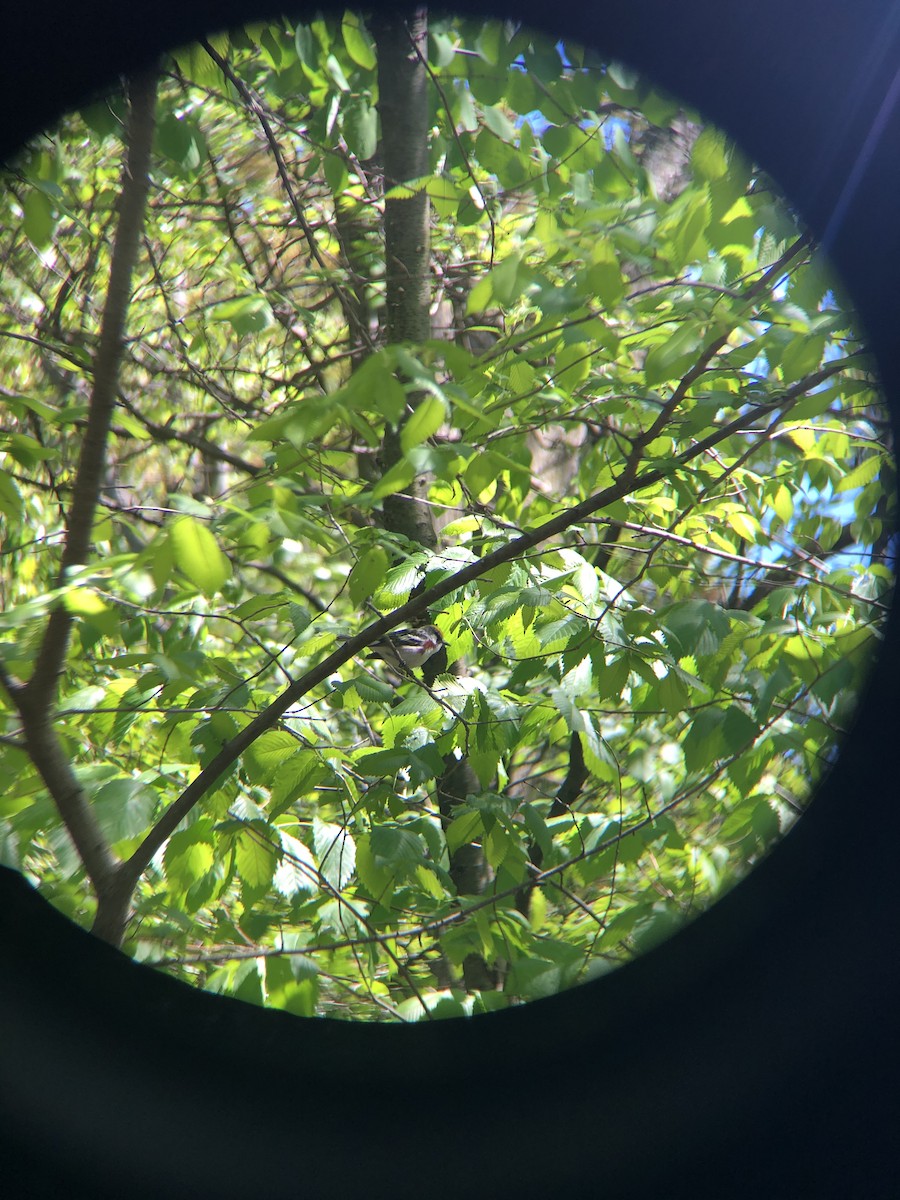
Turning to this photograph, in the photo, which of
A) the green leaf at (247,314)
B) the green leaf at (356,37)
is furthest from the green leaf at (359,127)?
the green leaf at (247,314)

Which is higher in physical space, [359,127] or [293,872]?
[359,127]

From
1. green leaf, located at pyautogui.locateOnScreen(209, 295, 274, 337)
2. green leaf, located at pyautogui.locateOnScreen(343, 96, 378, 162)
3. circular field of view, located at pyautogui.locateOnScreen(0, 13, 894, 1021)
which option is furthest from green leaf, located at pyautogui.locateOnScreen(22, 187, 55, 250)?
green leaf, located at pyautogui.locateOnScreen(343, 96, 378, 162)

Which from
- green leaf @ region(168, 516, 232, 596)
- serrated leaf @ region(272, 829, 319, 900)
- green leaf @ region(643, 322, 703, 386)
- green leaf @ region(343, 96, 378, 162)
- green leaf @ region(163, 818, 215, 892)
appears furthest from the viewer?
green leaf @ region(343, 96, 378, 162)

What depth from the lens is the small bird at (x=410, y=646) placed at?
1208mm

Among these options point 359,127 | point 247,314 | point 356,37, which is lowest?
point 247,314

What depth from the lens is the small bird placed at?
3.96 feet

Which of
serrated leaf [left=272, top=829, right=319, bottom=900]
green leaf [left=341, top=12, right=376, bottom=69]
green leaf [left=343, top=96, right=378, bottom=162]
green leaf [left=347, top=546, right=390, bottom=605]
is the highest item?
green leaf [left=343, top=96, right=378, bottom=162]

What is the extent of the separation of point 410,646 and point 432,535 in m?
0.18

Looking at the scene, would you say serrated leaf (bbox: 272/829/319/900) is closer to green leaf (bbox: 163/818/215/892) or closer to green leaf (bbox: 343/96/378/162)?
green leaf (bbox: 163/818/215/892)

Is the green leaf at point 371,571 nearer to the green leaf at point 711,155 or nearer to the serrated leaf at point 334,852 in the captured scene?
the serrated leaf at point 334,852

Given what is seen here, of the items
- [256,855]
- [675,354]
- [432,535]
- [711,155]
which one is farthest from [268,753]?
[711,155]

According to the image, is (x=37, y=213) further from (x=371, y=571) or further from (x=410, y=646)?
(x=410, y=646)

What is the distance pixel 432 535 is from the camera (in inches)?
49.6

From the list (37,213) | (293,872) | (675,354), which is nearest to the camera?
(675,354)
